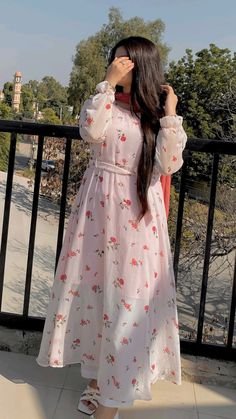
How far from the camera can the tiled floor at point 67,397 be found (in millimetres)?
1935

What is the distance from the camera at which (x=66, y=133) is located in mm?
2217

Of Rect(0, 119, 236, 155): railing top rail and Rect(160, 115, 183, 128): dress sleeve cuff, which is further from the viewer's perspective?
Rect(0, 119, 236, 155): railing top rail

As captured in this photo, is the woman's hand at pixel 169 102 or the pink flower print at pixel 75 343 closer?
the woman's hand at pixel 169 102

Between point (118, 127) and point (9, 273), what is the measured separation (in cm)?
855

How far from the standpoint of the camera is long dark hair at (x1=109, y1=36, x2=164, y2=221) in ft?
5.75

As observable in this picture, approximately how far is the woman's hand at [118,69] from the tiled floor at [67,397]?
1238 mm

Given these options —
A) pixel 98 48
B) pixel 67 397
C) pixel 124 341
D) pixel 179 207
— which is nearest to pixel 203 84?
pixel 98 48

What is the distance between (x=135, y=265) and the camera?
1771mm

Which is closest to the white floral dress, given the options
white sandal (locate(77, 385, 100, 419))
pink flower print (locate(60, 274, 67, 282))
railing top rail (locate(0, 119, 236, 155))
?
pink flower print (locate(60, 274, 67, 282))

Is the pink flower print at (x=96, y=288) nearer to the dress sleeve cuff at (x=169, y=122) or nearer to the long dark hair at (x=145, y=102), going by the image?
the long dark hair at (x=145, y=102)

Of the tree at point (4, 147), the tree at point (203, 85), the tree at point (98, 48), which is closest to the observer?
the tree at point (4, 147)

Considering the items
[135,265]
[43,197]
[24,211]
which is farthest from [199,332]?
[24,211]

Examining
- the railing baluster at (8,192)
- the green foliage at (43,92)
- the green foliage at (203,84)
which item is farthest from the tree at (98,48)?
the railing baluster at (8,192)

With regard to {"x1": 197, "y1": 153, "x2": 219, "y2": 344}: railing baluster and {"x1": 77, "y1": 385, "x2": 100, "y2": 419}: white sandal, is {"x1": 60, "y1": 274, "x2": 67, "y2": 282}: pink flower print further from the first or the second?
{"x1": 197, "y1": 153, "x2": 219, "y2": 344}: railing baluster
